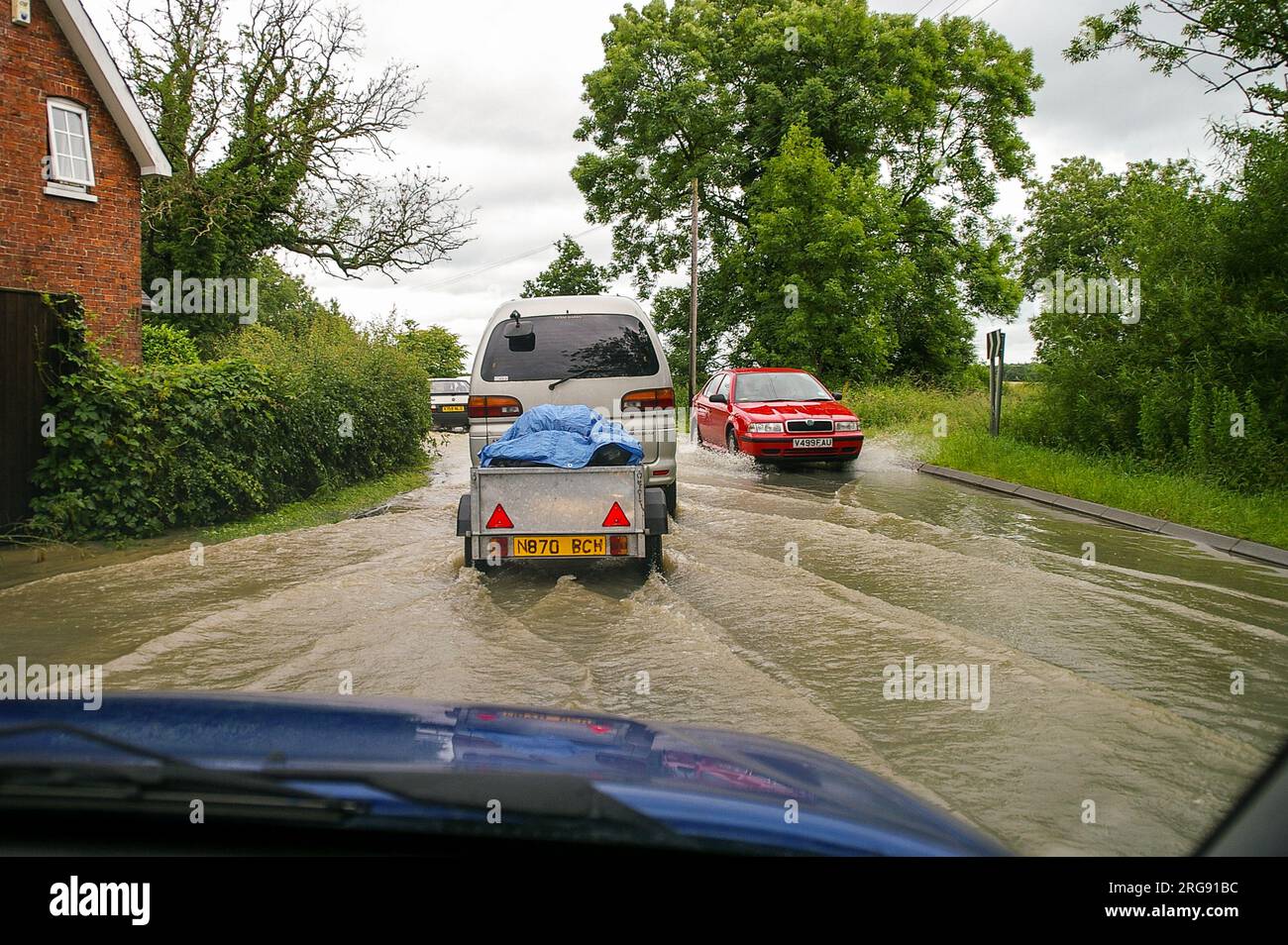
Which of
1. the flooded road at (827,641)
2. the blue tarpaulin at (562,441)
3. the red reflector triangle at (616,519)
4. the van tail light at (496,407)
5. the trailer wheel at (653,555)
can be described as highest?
the van tail light at (496,407)

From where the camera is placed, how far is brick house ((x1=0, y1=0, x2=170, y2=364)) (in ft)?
52.0

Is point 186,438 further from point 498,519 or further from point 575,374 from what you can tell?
point 498,519

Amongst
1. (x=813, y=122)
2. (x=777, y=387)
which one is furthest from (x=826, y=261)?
(x=777, y=387)

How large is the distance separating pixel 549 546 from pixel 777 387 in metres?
11.5

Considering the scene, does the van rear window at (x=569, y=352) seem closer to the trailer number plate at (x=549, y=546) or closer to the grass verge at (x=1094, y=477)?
the trailer number plate at (x=549, y=546)

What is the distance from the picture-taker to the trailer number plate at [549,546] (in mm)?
7199

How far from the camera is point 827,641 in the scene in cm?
601

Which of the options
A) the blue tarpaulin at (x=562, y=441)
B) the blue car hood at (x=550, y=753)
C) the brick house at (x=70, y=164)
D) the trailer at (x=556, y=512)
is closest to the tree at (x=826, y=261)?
the brick house at (x=70, y=164)

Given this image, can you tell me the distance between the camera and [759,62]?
38844mm

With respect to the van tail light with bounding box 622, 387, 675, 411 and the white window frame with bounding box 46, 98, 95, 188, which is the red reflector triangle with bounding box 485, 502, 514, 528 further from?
the white window frame with bounding box 46, 98, 95, 188

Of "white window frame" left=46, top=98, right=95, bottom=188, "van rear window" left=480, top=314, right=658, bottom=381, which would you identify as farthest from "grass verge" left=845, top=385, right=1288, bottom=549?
"white window frame" left=46, top=98, right=95, bottom=188

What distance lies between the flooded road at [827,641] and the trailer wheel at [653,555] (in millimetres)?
168
